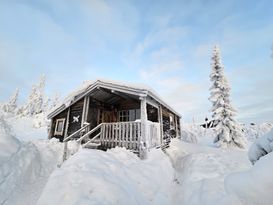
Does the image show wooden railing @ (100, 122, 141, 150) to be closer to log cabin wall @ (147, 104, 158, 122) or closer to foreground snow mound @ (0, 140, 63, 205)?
foreground snow mound @ (0, 140, 63, 205)

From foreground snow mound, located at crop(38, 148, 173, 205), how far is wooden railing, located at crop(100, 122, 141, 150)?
0.90 m

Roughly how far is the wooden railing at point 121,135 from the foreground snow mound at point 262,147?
19.8 feet

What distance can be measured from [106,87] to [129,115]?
3.55 metres

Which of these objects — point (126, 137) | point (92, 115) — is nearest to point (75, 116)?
point (92, 115)

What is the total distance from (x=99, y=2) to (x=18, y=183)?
11862 mm

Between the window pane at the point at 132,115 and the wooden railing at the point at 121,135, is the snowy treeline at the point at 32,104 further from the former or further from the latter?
the wooden railing at the point at 121,135

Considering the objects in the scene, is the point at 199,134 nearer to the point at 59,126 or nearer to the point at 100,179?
the point at 59,126

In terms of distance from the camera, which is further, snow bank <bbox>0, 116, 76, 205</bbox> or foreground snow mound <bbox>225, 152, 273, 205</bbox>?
snow bank <bbox>0, 116, 76, 205</bbox>

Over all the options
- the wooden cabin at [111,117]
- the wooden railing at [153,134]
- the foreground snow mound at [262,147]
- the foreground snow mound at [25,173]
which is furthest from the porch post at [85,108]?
the foreground snow mound at [262,147]

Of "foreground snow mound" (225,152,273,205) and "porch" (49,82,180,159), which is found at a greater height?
"porch" (49,82,180,159)

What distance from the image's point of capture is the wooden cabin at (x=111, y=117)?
829cm

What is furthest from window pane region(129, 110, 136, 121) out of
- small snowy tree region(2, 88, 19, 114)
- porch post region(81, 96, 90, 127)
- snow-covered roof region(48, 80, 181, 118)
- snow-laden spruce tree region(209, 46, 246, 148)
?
small snowy tree region(2, 88, 19, 114)

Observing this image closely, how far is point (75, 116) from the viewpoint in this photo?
37.7 feet

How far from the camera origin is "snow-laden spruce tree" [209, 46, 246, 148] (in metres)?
14.2
